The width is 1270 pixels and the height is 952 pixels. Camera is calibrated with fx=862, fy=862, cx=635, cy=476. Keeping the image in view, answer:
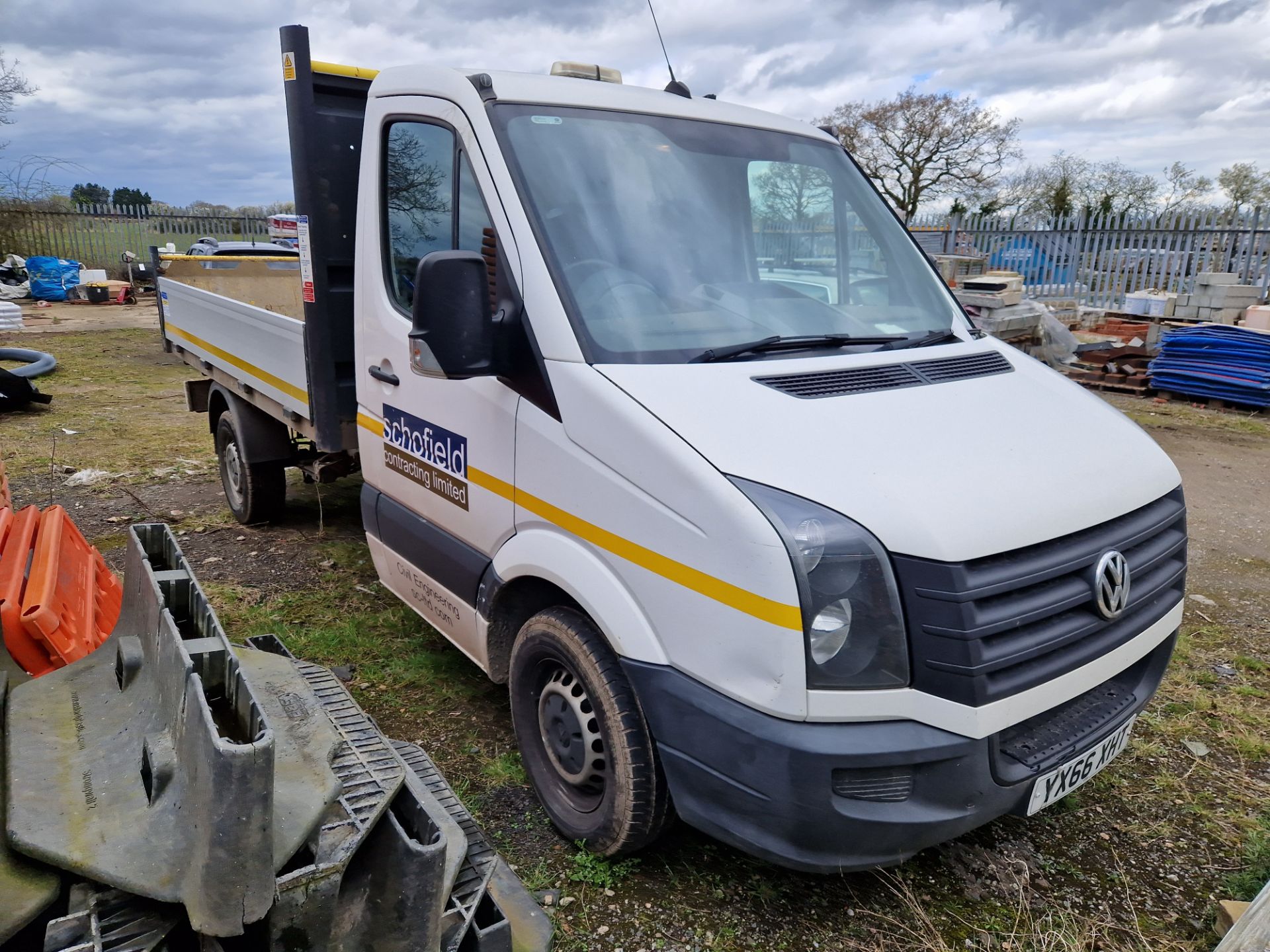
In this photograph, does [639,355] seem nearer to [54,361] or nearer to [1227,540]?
[1227,540]

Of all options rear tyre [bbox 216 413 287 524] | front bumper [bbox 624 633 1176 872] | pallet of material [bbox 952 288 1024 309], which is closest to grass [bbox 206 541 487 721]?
rear tyre [bbox 216 413 287 524]

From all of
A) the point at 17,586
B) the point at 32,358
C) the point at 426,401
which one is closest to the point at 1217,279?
the point at 426,401

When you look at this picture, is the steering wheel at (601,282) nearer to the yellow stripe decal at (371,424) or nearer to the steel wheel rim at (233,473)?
the yellow stripe decal at (371,424)

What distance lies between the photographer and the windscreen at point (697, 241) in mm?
2602

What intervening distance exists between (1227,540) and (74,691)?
6.57 m

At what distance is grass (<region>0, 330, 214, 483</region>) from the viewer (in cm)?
714

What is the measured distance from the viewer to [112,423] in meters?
8.66

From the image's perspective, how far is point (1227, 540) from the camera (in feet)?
19.2

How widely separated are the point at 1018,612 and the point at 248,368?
4375 mm

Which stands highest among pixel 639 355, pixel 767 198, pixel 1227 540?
pixel 767 198

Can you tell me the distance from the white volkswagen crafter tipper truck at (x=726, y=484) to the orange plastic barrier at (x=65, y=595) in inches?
42.4

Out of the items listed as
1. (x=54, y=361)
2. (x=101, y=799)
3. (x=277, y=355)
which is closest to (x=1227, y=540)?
(x=277, y=355)

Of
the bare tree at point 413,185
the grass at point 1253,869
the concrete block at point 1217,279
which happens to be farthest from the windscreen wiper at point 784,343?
the concrete block at point 1217,279

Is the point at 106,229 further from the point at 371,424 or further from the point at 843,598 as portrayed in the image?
the point at 843,598
